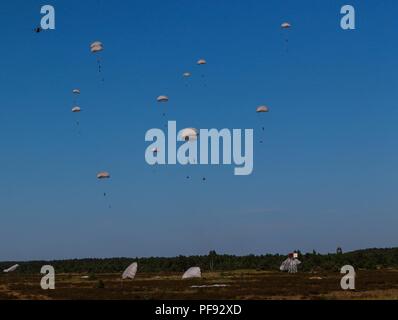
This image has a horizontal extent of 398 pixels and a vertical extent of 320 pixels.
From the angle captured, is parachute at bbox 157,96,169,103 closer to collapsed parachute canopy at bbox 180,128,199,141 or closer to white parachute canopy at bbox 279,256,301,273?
collapsed parachute canopy at bbox 180,128,199,141

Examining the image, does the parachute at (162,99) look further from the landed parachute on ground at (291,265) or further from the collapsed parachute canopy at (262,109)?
the landed parachute on ground at (291,265)

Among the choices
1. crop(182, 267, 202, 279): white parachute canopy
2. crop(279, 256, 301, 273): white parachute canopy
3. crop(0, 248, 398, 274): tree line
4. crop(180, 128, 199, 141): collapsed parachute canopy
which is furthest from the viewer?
crop(0, 248, 398, 274): tree line

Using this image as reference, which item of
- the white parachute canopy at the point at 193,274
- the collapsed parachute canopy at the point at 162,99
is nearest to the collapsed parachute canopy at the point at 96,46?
the collapsed parachute canopy at the point at 162,99

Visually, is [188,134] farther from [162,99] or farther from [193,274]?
[193,274]

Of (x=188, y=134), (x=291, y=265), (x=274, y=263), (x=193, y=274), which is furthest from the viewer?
(x=274, y=263)

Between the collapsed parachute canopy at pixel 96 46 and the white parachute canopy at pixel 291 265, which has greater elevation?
the collapsed parachute canopy at pixel 96 46

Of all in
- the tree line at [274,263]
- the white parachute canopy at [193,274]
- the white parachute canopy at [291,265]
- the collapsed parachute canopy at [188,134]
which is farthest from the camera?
the tree line at [274,263]

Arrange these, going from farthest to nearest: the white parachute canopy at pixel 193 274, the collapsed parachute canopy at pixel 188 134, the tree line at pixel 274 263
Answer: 1. the tree line at pixel 274 263
2. the white parachute canopy at pixel 193 274
3. the collapsed parachute canopy at pixel 188 134

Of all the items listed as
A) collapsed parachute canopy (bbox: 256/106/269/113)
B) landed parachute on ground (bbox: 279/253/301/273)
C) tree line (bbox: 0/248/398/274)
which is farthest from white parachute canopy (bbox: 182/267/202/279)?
collapsed parachute canopy (bbox: 256/106/269/113)

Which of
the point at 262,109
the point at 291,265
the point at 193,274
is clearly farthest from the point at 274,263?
the point at 262,109

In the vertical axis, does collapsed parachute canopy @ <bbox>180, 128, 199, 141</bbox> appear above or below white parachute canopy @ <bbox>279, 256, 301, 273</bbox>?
above

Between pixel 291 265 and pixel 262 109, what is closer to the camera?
pixel 262 109
